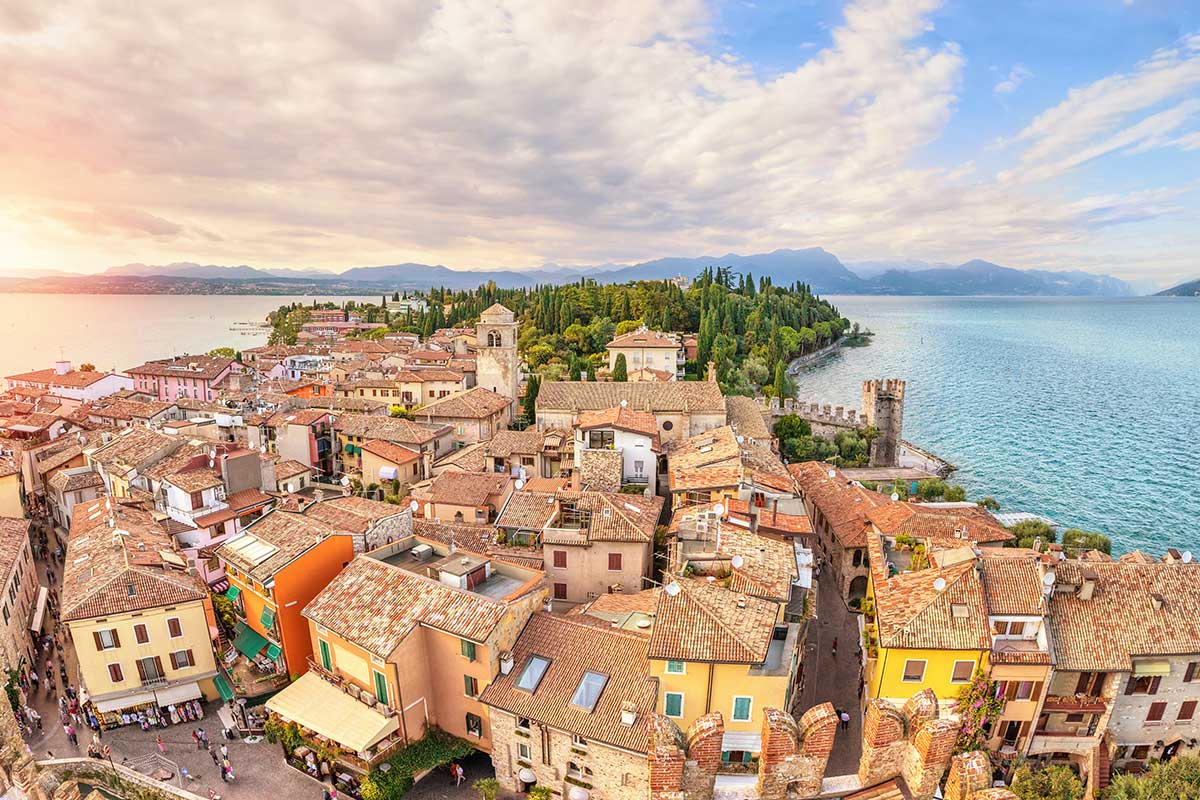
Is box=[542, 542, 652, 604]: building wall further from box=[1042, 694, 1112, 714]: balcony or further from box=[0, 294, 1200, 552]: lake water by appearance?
box=[0, 294, 1200, 552]: lake water

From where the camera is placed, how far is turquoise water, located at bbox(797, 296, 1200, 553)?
50.0 m

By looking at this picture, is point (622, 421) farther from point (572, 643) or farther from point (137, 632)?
point (137, 632)

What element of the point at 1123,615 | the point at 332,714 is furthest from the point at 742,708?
the point at 1123,615

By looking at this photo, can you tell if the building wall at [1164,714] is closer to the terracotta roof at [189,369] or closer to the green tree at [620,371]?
the green tree at [620,371]

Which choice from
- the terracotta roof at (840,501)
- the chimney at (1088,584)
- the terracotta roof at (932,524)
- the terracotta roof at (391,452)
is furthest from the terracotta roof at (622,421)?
the chimney at (1088,584)

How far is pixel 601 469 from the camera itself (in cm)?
3334

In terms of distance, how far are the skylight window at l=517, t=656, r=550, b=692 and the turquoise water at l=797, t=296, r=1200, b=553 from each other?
44.0 metres

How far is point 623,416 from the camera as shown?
3775 centimetres

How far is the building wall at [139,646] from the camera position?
69.3 feet

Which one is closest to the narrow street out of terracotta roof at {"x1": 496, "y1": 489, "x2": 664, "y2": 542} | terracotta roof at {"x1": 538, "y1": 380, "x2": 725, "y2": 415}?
terracotta roof at {"x1": 496, "y1": 489, "x2": 664, "y2": 542}

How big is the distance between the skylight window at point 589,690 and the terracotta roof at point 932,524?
16334 mm

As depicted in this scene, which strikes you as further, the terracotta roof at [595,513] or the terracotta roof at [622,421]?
the terracotta roof at [622,421]

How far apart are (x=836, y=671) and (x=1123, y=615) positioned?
9.53 meters

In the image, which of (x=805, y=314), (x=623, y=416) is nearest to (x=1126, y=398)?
(x=805, y=314)
